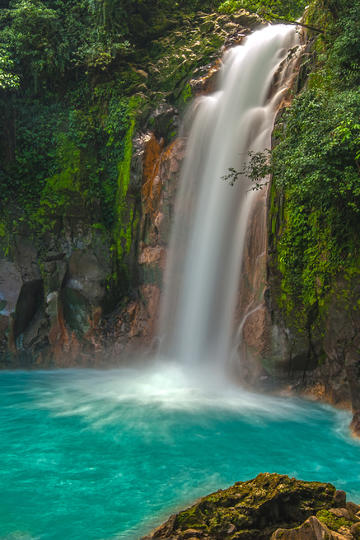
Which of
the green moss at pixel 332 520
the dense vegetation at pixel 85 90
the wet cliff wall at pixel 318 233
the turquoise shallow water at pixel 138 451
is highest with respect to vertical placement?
the dense vegetation at pixel 85 90

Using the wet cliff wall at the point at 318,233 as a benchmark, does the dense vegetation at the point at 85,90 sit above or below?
above

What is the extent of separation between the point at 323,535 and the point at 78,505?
2.95 metres

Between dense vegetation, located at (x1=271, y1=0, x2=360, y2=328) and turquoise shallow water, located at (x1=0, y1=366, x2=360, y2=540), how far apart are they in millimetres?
2347

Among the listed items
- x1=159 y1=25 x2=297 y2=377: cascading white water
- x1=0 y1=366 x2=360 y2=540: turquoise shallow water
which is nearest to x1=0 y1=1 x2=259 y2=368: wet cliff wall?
x1=159 y1=25 x2=297 y2=377: cascading white water

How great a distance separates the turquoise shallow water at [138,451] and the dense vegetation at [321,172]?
2.35 metres

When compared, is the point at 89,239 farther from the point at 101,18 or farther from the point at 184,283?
the point at 101,18

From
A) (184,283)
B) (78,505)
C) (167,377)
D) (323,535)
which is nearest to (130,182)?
(184,283)

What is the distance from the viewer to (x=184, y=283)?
38.9ft

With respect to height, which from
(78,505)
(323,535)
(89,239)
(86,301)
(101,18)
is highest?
(101,18)

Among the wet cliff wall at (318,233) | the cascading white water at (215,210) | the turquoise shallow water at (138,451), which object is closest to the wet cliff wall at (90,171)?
the cascading white water at (215,210)

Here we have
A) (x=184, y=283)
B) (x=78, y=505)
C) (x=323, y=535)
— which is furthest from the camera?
(x=184, y=283)

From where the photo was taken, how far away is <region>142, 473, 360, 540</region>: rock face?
12.8 feet

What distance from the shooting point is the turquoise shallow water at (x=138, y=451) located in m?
4.95

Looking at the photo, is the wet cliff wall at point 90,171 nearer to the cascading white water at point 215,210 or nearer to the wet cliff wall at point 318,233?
the cascading white water at point 215,210
